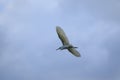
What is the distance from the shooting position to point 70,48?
63.6m

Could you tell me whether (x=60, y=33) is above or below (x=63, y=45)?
above

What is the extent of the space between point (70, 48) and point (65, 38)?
3.75 metres

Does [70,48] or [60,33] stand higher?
[60,33]

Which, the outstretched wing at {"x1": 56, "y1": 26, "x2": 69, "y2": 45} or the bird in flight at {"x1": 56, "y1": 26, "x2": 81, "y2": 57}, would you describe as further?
the outstretched wing at {"x1": 56, "y1": 26, "x2": 69, "y2": 45}

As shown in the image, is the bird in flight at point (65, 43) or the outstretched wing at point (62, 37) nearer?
the bird in flight at point (65, 43)

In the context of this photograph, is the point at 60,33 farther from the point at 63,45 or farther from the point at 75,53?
the point at 75,53

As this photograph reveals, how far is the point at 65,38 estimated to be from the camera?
62875mm

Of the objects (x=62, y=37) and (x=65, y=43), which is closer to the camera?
(x=65, y=43)

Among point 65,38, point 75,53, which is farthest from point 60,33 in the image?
point 75,53

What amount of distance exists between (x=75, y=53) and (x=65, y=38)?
6.35m

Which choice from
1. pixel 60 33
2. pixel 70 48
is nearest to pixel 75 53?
pixel 70 48

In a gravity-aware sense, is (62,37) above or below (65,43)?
above

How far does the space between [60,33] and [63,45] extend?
4.17 m

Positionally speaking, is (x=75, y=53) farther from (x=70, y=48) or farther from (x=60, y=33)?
(x=60, y=33)
